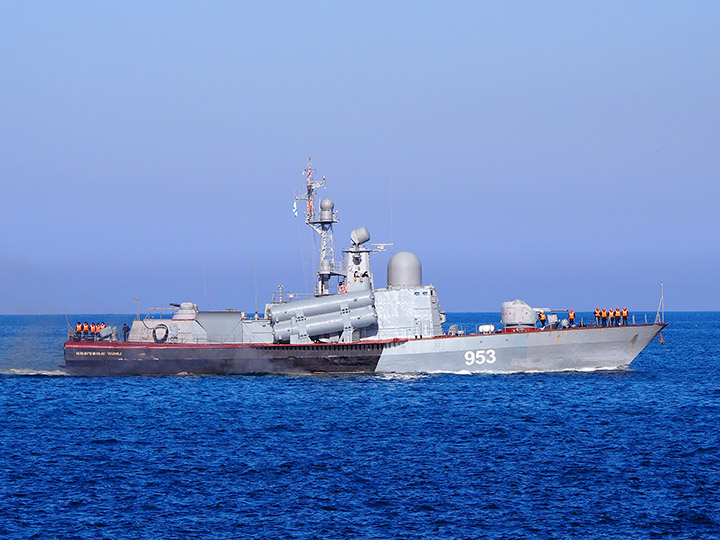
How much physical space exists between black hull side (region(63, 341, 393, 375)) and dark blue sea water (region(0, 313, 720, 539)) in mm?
1668

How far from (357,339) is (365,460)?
23.1m

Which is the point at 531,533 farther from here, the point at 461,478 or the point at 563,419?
the point at 563,419

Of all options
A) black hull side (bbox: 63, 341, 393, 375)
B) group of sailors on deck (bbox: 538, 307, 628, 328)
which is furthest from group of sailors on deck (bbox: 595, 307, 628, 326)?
black hull side (bbox: 63, 341, 393, 375)

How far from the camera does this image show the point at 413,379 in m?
52.8

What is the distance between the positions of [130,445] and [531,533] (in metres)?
19.0

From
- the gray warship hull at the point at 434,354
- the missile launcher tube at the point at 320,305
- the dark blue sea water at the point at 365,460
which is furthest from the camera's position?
the missile launcher tube at the point at 320,305

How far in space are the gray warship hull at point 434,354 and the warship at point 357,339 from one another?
67mm

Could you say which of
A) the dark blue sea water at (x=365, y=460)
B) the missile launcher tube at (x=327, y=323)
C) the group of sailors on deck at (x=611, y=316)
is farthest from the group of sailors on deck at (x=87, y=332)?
the group of sailors on deck at (x=611, y=316)

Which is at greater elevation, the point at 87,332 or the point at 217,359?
the point at 87,332

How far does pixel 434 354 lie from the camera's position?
53.4m

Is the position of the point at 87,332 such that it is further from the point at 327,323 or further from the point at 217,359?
the point at 327,323

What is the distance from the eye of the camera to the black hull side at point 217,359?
53656mm

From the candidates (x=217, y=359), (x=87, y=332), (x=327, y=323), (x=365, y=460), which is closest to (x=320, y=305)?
(x=327, y=323)

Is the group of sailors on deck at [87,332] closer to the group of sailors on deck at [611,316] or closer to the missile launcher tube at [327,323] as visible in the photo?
the missile launcher tube at [327,323]
